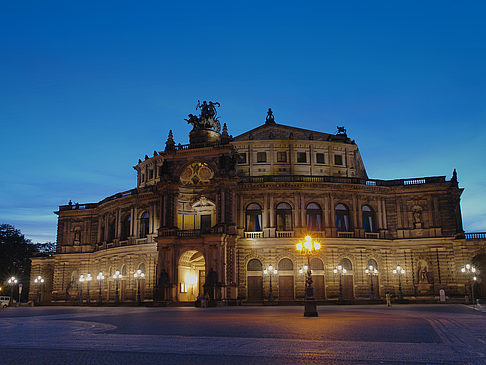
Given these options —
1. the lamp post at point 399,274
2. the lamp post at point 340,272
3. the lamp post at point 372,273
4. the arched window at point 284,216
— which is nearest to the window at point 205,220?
the arched window at point 284,216

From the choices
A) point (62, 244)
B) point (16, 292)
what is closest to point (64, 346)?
point (62, 244)

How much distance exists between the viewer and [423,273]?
56.6 metres

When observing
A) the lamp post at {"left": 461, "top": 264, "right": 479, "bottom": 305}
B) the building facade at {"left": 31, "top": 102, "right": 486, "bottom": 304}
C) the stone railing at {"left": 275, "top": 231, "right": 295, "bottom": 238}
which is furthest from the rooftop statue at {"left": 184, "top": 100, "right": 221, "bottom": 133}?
the lamp post at {"left": 461, "top": 264, "right": 479, "bottom": 305}

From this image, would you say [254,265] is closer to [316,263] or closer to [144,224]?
[316,263]

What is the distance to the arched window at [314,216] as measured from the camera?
189 ft

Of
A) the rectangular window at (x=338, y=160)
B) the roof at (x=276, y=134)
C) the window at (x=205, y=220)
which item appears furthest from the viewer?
the roof at (x=276, y=134)

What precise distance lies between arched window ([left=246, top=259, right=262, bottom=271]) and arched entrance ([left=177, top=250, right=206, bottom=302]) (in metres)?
5.76

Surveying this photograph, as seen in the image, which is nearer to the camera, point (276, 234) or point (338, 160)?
point (276, 234)

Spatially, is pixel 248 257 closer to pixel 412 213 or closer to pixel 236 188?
pixel 236 188

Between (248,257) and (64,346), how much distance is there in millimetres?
42682

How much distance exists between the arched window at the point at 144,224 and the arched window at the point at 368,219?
27301mm

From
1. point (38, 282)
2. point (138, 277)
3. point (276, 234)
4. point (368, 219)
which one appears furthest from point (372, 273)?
point (38, 282)

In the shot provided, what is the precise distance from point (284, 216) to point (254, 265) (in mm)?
6823

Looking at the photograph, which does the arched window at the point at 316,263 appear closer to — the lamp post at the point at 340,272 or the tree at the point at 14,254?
the lamp post at the point at 340,272
